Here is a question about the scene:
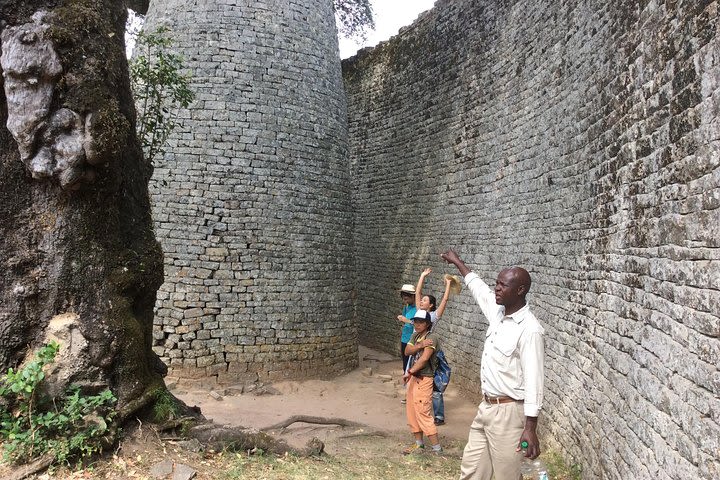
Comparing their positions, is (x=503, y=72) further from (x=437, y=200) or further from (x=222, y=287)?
(x=222, y=287)

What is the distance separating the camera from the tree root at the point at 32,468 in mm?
3150

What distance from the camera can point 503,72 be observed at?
817 centimetres

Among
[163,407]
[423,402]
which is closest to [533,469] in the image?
[423,402]

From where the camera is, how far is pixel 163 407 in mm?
4141

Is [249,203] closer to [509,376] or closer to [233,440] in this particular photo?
[233,440]

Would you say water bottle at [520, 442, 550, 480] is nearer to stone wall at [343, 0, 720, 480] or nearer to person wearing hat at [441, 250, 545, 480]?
stone wall at [343, 0, 720, 480]

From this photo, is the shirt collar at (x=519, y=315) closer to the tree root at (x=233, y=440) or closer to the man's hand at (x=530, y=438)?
the man's hand at (x=530, y=438)

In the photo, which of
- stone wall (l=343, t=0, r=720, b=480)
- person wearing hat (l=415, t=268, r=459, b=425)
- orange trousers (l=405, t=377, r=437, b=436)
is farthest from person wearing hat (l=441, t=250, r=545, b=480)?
orange trousers (l=405, t=377, r=437, b=436)

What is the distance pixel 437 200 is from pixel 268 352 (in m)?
4.48

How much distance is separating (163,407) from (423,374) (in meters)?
2.62

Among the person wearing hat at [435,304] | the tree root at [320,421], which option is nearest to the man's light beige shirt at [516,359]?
the person wearing hat at [435,304]

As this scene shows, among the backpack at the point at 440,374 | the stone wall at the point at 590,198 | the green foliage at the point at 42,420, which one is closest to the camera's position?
the stone wall at the point at 590,198

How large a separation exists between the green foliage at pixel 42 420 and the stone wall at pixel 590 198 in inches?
148

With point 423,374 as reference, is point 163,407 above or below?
above
